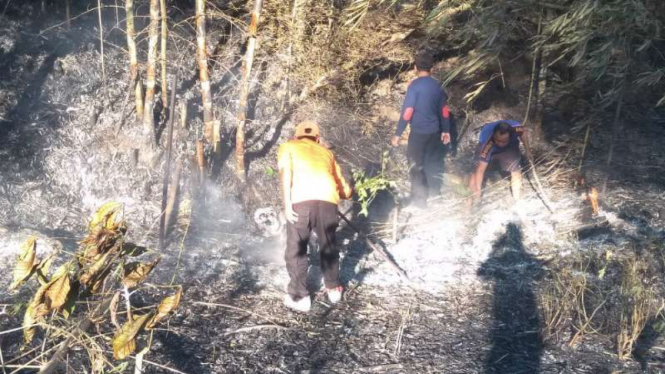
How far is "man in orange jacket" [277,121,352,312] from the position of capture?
194 inches

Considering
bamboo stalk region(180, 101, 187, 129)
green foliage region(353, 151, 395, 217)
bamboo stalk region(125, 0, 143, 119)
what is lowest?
green foliage region(353, 151, 395, 217)

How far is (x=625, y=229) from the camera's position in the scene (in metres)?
6.84

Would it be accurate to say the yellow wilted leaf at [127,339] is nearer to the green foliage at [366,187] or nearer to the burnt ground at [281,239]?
the burnt ground at [281,239]

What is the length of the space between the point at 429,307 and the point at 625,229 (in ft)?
8.95

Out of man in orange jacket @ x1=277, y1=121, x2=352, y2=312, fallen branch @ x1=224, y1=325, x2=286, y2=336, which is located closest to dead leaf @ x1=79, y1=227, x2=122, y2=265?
fallen branch @ x1=224, y1=325, x2=286, y2=336

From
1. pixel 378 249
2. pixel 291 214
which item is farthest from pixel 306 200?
pixel 378 249

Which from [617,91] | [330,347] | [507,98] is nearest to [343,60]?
[507,98]

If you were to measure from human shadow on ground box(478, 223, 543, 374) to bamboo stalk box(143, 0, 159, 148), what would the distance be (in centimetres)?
354

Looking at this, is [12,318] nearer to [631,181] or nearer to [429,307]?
[429,307]

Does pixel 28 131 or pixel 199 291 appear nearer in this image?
pixel 199 291

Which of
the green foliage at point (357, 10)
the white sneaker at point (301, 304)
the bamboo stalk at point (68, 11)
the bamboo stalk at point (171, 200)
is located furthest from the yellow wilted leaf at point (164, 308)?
the green foliage at point (357, 10)

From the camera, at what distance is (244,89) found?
670cm

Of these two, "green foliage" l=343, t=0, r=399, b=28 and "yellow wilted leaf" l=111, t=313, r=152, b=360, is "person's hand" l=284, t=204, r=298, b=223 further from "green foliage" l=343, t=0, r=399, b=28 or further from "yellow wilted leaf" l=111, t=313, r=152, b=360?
"green foliage" l=343, t=0, r=399, b=28

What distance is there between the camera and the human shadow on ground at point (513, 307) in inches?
179
